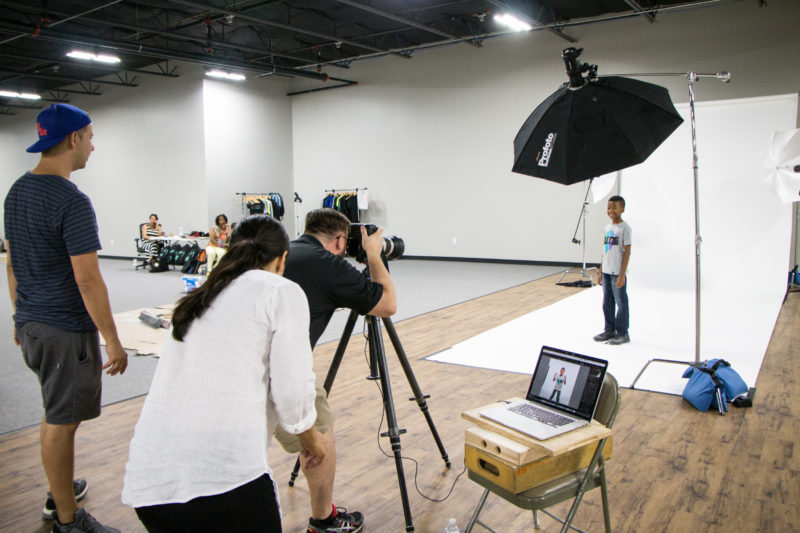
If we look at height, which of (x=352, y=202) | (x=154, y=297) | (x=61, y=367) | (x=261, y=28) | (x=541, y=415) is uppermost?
(x=261, y=28)

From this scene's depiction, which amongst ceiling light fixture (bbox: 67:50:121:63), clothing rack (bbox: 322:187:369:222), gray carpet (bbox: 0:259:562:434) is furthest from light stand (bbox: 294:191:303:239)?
ceiling light fixture (bbox: 67:50:121:63)

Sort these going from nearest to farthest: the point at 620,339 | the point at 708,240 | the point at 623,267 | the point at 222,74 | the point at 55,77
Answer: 1. the point at 623,267
2. the point at 620,339
3. the point at 708,240
4. the point at 222,74
5. the point at 55,77

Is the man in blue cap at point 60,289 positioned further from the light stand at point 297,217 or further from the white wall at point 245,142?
the light stand at point 297,217

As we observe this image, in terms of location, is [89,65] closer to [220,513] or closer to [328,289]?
[328,289]

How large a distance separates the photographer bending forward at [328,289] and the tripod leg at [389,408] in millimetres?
195

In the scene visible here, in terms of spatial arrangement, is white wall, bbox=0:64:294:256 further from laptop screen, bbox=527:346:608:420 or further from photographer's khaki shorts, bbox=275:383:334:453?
laptop screen, bbox=527:346:608:420

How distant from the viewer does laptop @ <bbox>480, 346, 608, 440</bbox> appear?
1.82 m

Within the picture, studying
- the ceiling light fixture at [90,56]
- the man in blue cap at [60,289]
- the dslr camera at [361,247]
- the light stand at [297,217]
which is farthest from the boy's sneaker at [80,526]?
the light stand at [297,217]

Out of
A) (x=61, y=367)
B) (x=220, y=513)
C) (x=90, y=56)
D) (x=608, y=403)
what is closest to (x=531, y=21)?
(x=90, y=56)

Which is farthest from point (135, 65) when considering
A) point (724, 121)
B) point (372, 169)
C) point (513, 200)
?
point (724, 121)

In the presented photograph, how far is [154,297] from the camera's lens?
7.98m

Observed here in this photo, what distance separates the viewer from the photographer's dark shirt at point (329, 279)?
1987 millimetres

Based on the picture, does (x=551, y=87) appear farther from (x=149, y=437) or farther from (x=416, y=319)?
(x=149, y=437)

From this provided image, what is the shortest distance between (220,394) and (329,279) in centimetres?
83
